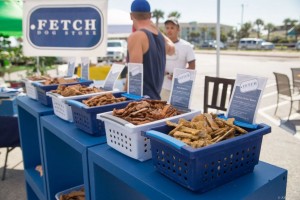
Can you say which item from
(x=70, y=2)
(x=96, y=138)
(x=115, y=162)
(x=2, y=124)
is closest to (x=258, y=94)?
(x=115, y=162)

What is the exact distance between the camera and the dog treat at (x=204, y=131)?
97 cm

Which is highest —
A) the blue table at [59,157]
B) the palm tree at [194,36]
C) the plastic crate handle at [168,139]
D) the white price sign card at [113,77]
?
the palm tree at [194,36]

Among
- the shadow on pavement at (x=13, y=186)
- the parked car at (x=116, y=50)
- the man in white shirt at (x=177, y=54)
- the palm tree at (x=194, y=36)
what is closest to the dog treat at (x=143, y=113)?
the shadow on pavement at (x=13, y=186)

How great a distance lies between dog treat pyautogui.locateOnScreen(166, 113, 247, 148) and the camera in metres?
0.97

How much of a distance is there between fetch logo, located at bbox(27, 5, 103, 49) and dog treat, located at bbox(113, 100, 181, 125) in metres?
1.29

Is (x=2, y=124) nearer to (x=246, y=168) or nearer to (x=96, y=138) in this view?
(x=96, y=138)

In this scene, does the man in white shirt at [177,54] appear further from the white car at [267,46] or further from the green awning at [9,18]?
the white car at [267,46]

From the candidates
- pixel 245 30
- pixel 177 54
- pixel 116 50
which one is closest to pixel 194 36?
pixel 245 30

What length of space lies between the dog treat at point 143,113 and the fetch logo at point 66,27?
129cm

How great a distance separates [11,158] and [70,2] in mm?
2473

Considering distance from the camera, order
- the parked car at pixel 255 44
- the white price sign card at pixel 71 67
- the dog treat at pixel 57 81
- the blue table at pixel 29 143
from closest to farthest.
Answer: the dog treat at pixel 57 81
the blue table at pixel 29 143
the white price sign card at pixel 71 67
the parked car at pixel 255 44

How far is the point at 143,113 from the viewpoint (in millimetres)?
1285

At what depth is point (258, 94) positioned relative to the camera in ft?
3.79

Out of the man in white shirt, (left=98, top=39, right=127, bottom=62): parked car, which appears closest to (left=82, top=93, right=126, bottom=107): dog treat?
the man in white shirt
